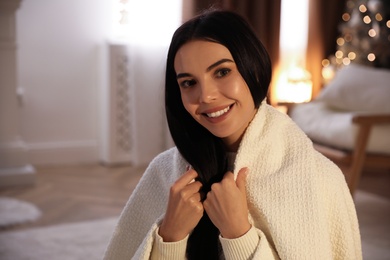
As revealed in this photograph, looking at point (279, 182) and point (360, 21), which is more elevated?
point (360, 21)

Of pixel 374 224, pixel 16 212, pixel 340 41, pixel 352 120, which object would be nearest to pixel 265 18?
pixel 340 41

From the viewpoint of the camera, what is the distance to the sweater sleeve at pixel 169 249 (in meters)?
1.07

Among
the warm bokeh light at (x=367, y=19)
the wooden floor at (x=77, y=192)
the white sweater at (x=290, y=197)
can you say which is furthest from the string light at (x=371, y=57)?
the white sweater at (x=290, y=197)

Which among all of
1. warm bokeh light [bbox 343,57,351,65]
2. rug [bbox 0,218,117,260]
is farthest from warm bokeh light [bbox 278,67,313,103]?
rug [bbox 0,218,117,260]

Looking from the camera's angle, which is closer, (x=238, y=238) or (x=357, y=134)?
(x=238, y=238)

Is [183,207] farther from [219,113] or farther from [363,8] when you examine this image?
[363,8]

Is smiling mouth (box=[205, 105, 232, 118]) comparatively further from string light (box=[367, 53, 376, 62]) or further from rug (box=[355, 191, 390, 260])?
string light (box=[367, 53, 376, 62])

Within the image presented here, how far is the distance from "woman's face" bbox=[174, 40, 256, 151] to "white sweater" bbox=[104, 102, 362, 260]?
5 centimetres

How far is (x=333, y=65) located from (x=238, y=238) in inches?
159

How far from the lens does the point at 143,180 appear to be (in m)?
1.25

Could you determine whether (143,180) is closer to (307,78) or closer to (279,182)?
(279,182)


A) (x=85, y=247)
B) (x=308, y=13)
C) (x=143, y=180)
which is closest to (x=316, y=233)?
(x=143, y=180)

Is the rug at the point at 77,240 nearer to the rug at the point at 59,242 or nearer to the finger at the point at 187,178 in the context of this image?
the rug at the point at 59,242

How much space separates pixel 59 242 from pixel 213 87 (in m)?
1.71
